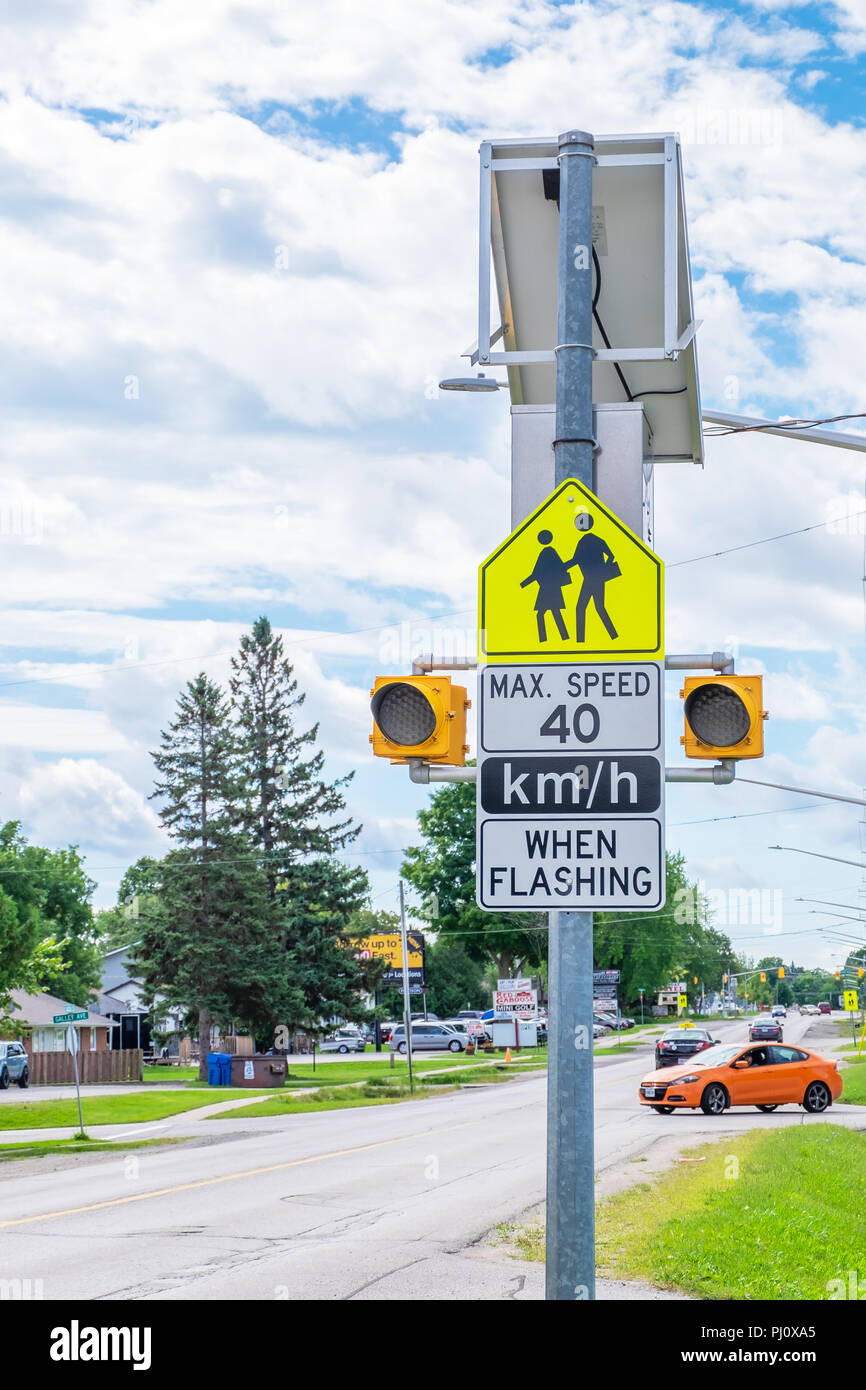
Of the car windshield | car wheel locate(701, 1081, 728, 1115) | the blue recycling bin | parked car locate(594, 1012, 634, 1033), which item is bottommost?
parked car locate(594, 1012, 634, 1033)

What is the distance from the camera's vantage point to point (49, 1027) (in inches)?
2574

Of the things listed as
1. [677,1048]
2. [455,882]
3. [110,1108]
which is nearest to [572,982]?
[110,1108]

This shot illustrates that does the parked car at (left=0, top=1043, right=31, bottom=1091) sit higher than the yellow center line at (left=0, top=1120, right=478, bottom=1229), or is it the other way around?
the yellow center line at (left=0, top=1120, right=478, bottom=1229)

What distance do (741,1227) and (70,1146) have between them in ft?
53.0

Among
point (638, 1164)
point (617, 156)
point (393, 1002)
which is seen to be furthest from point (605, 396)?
point (393, 1002)

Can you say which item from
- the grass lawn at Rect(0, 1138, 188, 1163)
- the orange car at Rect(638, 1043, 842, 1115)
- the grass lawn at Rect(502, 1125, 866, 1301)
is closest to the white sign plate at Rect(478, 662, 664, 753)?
the grass lawn at Rect(502, 1125, 866, 1301)

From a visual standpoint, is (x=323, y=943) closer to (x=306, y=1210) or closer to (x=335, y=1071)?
(x=335, y=1071)

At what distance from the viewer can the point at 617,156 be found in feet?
18.4

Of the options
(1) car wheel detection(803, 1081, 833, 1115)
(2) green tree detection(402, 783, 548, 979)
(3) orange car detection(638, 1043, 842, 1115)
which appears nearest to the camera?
(1) car wheel detection(803, 1081, 833, 1115)

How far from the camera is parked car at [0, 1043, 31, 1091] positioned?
49906 mm

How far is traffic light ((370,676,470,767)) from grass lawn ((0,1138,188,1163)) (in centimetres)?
1912

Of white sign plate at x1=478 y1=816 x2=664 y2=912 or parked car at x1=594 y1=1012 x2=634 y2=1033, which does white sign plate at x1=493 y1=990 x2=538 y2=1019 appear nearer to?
parked car at x1=594 y1=1012 x2=634 y2=1033

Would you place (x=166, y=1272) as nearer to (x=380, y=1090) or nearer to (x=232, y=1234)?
(x=232, y=1234)
